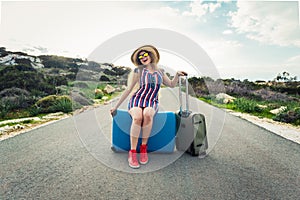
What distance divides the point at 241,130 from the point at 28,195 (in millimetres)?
4085

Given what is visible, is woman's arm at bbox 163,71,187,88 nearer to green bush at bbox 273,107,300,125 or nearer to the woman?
the woman

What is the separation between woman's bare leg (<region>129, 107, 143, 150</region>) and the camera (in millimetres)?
3082

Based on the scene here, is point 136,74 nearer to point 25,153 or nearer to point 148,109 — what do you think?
point 148,109

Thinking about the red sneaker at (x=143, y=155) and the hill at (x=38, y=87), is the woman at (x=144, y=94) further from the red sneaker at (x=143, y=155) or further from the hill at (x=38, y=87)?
the hill at (x=38, y=87)

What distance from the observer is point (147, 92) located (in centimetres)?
321

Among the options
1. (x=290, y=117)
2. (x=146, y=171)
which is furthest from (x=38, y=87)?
(x=290, y=117)

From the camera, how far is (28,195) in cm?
215

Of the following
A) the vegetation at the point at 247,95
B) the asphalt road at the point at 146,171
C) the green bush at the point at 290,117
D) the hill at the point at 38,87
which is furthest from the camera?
the vegetation at the point at 247,95

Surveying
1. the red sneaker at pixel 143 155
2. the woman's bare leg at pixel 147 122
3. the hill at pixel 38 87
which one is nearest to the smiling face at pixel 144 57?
the woman's bare leg at pixel 147 122

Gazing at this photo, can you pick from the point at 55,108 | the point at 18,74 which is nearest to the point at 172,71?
the point at 55,108

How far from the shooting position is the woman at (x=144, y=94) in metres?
3.09

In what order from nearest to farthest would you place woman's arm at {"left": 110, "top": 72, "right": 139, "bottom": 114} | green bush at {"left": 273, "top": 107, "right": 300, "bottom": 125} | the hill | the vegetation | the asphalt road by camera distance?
the asphalt road < woman's arm at {"left": 110, "top": 72, "right": 139, "bottom": 114} < green bush at {"left": 273, "top": 107, "right": 300, "bottom": 125} < the hill < the vegetation

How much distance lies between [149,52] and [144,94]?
58 cm

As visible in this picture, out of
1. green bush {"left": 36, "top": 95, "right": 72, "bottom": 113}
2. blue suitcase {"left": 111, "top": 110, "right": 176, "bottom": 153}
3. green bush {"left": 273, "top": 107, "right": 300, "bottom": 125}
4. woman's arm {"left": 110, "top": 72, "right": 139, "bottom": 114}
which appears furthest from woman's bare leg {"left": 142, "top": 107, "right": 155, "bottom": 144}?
green bush {"left": 36, "top": 95, "right": 72, "bottom": 113}
